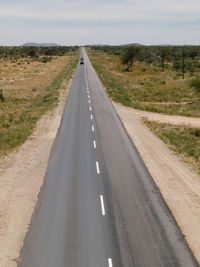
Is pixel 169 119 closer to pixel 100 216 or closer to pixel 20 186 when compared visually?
pixel 20 186

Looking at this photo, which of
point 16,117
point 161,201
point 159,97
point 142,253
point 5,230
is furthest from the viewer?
point 159,97

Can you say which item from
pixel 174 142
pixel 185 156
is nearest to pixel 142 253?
pixel 185 156

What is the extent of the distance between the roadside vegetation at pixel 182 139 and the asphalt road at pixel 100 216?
10.9ft

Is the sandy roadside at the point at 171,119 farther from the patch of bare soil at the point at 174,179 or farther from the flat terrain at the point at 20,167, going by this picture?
the flat terrain at the point at 20,167

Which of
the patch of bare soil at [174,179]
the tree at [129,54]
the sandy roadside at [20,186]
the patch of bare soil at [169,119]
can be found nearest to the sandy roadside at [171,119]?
the patch of bare soil at [169,119]

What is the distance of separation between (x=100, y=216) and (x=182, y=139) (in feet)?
45.5

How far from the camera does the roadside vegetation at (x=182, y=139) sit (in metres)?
20.9

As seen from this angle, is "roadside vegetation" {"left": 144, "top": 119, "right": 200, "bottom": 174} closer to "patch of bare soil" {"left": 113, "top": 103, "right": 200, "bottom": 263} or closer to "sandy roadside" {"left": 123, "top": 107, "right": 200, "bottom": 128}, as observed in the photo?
"patch of bare soil" {"left": 113, "top": 103, "right": 200, "bottom": 263}

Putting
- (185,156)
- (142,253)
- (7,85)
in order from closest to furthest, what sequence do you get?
(142,253) < (185,156) < (7,85)

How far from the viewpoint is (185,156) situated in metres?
21.1

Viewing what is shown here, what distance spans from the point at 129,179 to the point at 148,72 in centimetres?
6826

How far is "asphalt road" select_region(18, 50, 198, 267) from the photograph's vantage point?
10641 millimetres

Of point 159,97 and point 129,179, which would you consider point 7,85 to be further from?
point 129,179

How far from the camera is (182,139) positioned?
2502 cm
